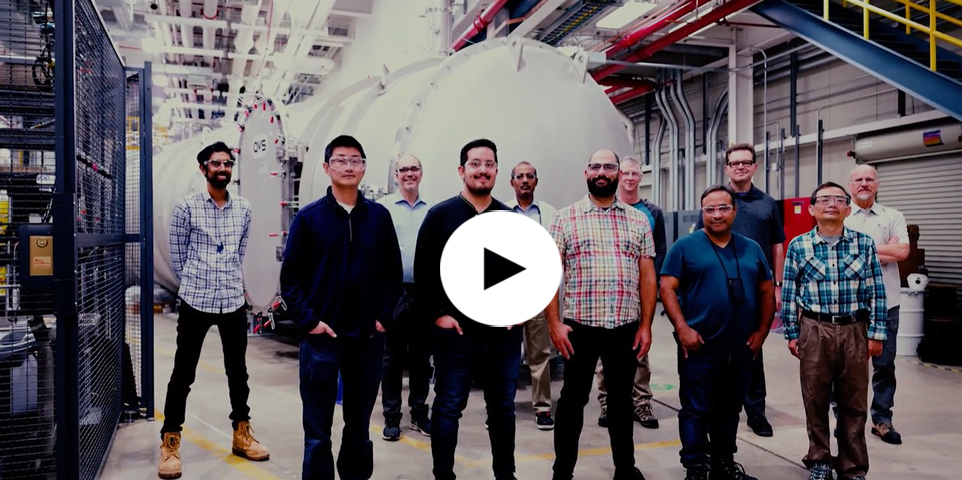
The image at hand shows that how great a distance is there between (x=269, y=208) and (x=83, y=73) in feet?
9.83

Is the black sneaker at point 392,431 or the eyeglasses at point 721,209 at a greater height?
the eyeglasses at point 721,209

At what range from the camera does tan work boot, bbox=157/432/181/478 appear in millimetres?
3836

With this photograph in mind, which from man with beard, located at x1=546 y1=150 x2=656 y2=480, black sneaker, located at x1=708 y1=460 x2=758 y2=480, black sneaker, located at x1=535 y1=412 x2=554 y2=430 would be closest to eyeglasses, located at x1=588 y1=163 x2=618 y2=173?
man with beard, located at x1=546 y1=150 x2=656 y2=480

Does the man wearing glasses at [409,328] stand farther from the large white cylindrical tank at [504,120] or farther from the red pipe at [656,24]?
the red pipe at [656,24]

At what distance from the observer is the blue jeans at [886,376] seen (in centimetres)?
448

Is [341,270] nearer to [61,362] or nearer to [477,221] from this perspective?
[477,221]

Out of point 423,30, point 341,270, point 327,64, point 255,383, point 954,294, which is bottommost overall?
→ point 255,383

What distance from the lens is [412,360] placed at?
15.3 ft

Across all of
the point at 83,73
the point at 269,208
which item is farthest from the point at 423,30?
the point at 83,73

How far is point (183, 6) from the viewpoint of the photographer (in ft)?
29.8

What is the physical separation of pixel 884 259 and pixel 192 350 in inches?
169

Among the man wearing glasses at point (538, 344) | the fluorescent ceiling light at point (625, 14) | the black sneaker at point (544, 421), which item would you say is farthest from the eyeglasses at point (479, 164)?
the fluorescent ceiling light at point (625, 14)

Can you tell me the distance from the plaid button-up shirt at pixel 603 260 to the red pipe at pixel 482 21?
246 inches

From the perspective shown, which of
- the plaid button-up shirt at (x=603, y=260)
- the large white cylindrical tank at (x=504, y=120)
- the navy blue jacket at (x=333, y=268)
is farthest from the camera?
the large white cylindrical tank at (x=504, y=120)
